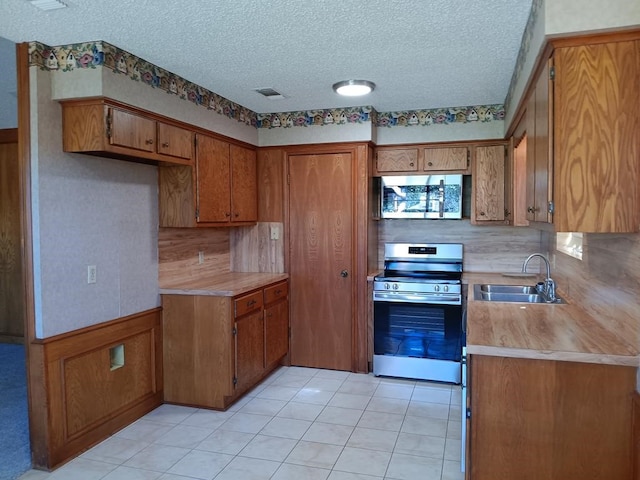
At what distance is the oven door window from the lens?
3.84m

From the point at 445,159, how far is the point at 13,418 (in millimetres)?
3867

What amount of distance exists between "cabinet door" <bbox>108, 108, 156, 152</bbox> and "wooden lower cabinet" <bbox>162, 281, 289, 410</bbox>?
1130 mm

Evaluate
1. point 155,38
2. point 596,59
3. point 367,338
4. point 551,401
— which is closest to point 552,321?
point 551,401

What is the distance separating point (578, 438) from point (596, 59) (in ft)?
4.88

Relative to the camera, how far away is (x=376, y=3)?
2.13 m

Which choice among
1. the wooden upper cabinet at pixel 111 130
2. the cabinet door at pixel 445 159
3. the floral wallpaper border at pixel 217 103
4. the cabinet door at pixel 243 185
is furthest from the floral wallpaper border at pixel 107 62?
the cabinet door at pixel 445 159

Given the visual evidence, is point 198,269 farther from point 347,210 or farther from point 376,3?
point 376,3

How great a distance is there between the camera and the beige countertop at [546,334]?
5.94 ft

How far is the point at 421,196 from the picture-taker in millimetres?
Result: 4223

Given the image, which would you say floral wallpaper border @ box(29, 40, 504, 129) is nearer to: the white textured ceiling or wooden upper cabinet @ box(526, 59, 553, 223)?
the white textured ceiling

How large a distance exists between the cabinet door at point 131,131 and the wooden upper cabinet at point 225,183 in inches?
21.4

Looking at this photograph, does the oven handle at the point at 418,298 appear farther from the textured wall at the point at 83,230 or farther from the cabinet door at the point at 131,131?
the cabinet door at the point at 131,131

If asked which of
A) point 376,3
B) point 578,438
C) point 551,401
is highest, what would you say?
point 376,3

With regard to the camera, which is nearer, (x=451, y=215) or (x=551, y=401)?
(x=551, y=401)
